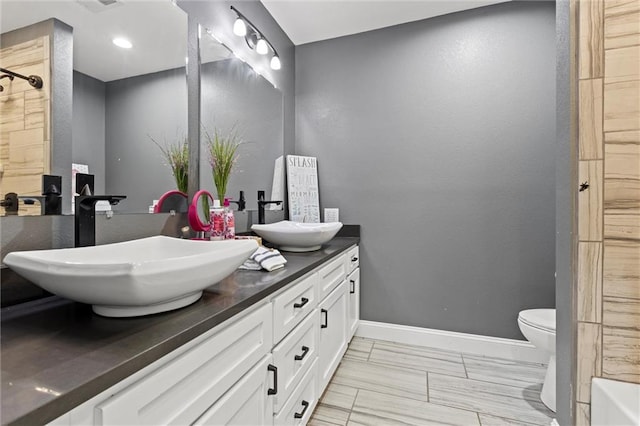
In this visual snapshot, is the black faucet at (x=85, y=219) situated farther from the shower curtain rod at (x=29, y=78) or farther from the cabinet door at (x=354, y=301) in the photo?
the cabinet door at (x=354, y=301)

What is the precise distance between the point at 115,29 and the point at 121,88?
0.22 m

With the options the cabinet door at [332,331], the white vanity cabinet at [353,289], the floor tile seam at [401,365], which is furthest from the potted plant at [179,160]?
the floor tile seam at [401,365]

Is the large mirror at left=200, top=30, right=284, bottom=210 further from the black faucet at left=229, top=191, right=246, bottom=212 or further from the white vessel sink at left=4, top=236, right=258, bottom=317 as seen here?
the white vessel sink at left=4, top=236, right=258, bottom=317

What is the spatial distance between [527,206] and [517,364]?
110 cm

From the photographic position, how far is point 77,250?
0.87 m

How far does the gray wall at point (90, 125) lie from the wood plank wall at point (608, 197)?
1.72 metres

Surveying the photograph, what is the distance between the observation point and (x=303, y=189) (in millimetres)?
2551

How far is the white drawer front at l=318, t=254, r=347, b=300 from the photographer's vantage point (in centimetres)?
156

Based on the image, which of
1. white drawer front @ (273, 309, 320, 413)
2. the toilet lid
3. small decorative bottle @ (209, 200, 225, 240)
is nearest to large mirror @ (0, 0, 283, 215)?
small decorative bottle @ (209, 200, 225, 240)

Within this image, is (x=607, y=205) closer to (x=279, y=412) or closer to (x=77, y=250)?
(x=279, y=412)

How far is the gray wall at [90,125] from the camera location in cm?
103

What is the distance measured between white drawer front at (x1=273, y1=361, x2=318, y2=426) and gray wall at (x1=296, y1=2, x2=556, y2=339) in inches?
44.9

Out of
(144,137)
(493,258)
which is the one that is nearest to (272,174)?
(144,137)

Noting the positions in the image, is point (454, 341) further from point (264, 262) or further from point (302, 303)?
point (264, 262)
